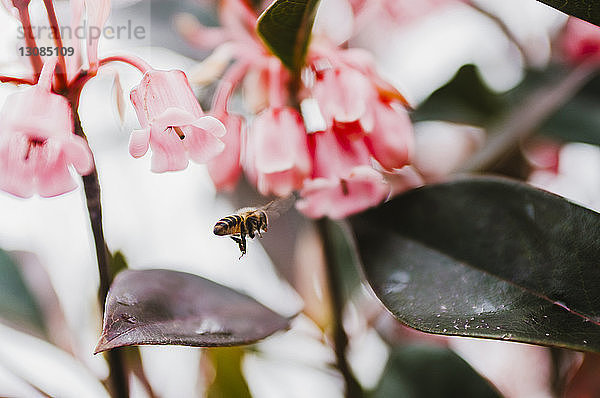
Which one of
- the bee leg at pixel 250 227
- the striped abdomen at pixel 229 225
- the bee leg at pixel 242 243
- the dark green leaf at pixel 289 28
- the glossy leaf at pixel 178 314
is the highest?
the dark green leaf at pixel 289 28

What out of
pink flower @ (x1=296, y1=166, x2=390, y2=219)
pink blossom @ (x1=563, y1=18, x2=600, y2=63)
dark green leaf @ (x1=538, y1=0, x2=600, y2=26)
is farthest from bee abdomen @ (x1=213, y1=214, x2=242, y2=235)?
pink blossom @ (x1=563, y1=18, x2=600, y2=63)

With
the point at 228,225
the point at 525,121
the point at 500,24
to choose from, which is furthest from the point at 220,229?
the point at 500,24

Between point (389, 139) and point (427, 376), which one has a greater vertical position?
point (389, 139)

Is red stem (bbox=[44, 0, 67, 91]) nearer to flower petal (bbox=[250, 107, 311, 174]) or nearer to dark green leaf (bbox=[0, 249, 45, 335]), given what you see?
flower petal (bbox=[250, 107, 311, 174])

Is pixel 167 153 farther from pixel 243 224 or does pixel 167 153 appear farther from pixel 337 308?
pixel 337 308

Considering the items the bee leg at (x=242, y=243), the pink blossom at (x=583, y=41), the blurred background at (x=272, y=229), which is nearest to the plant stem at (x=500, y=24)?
the blurred background at (x=272, y=229)

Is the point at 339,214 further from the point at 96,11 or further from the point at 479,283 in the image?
the point at 96,11

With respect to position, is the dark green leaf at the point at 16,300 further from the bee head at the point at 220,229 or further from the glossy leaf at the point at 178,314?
the bee head at the point at 220,229

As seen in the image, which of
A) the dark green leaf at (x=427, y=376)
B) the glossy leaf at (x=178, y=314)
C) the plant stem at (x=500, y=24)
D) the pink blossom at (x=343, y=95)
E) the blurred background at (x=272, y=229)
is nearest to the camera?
the glossy leaf at (x=178, y=314)
